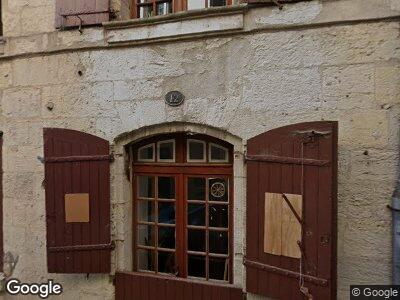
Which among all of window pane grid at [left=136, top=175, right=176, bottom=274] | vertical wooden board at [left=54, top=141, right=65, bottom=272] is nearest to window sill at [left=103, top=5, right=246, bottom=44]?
vertical wooden board at [left=54, top=141, right=65, bottom=272]

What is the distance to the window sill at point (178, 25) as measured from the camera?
135 inches

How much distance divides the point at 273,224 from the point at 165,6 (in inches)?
98.9

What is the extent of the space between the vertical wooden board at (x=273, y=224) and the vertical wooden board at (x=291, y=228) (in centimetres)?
4

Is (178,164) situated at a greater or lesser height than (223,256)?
greater

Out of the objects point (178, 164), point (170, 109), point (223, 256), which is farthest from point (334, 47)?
point (223, 256)

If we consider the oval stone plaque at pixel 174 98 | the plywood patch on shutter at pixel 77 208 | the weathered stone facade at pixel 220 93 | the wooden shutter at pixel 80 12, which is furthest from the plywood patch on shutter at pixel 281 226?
the wooden shutter at pixel 80 12

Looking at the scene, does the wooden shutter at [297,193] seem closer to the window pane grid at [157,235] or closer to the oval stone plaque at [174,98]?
the oval stone plaque at [174,98]

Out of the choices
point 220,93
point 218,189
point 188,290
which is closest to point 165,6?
point 220,93

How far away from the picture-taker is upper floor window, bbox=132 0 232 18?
12.4ft

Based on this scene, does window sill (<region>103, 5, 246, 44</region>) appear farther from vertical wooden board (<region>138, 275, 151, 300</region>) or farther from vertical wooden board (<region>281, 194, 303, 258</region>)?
vertical wooden board (<region>138, 275, 151, 300</region>)

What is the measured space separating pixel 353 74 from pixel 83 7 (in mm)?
2826

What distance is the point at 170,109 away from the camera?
367 cm

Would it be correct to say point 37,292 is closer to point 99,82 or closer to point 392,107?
point 99,82

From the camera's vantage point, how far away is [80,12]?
3.96 metres
